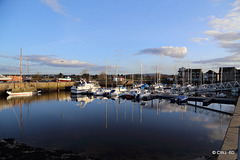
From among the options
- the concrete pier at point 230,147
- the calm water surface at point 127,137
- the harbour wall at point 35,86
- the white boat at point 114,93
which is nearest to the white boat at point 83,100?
the white boat at point 114,93

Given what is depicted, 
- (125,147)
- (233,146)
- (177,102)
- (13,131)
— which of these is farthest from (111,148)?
(177,102)

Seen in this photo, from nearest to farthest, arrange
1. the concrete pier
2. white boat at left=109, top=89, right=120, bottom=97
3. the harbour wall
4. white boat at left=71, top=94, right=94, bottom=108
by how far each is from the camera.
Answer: the concrete pier
white boat at left=71, top=94, right=94, bottom=108
white boat at left=109, top=89, right=120, bottom=97
the harbour wall

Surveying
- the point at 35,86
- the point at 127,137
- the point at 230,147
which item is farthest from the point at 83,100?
the point at 230,147

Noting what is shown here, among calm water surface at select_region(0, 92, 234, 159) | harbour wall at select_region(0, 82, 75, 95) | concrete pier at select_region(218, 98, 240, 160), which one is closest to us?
concrete pier at select_region(218, 98, 240, 160)

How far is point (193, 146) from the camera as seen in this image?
12.9m

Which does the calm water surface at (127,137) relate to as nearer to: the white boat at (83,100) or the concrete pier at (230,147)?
the concrete pier at (230,147)

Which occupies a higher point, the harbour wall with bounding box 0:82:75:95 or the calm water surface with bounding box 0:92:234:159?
the harbour wall with bounding box 0:82:75:95

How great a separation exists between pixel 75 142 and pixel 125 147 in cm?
464

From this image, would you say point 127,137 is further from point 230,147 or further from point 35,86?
point 35,86

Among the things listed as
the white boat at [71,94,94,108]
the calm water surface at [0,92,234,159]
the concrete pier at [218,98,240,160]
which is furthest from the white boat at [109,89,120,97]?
the concrete pier at [218,98,240,160]

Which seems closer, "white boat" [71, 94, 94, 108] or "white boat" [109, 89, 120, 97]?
"white boat" [71, 94, 94, 108]

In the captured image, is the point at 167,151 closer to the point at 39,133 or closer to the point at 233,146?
the point at 233,146

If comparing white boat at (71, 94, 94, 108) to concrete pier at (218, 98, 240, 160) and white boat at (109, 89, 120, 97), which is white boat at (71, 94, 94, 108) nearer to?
white boat at (109, 89, 120, 97)

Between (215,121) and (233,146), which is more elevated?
(233,146)
